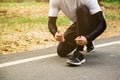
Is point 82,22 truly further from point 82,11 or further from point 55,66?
point 55,66

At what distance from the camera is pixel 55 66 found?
516cm

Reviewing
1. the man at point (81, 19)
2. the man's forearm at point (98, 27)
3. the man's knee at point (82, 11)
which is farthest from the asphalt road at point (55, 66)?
the man's knee at point (82, 11)

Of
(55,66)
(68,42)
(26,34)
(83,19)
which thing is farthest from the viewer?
(26,34)

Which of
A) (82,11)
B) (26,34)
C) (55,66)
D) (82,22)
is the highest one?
(82,11)

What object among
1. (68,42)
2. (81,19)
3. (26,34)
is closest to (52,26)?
(81,19)

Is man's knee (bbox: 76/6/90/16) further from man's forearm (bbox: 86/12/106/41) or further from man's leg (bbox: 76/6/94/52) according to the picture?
man's forearm (bbox: 86/12/106/41)

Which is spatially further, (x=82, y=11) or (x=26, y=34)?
(x=26, y=34)

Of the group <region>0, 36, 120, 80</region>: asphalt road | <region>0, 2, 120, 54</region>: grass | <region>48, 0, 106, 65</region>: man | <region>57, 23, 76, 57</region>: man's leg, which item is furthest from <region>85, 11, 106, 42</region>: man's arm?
<region>0, 2, 120, 54</region>: grass

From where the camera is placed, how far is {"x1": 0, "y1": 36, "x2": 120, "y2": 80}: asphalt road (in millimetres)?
4527

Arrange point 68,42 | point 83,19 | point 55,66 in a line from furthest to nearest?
point 68,42 < point 55,66 < point 83,19

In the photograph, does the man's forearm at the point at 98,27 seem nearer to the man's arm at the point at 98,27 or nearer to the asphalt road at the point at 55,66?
the man's arm at the point at 98,27

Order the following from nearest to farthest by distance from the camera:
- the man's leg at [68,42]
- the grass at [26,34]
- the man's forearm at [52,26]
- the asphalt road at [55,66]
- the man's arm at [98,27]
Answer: the asphalt road at [55,66]
the man's arm at [98,27]
the man's forearm at [52,26]
the man's leg at [68,42]
the grass at [26,34]

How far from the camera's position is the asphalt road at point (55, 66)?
A: 14.9 ft

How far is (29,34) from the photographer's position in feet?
28.7
